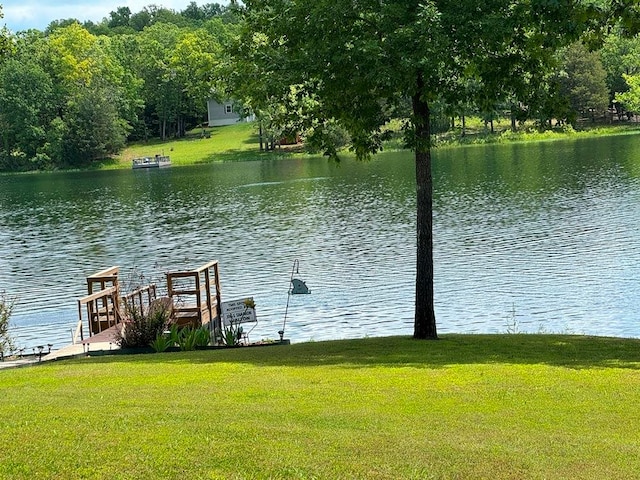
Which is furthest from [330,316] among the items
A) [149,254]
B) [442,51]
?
[149,254]

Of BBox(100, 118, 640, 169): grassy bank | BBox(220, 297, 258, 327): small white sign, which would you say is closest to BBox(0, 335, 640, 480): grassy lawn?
BBox(220, 297, 258, 327): small white sign

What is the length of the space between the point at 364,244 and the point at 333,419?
30193 millimetres

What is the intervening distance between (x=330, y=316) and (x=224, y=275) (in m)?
9.28

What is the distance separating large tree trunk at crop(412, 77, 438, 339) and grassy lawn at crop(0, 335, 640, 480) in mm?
2830

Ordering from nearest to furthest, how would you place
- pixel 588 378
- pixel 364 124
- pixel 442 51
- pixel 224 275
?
pixel 588 378
pixel 442 51
pixel 364 124
pixel 224 275

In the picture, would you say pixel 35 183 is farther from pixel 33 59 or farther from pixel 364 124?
pixel 364 124

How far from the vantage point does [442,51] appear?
1456 cm

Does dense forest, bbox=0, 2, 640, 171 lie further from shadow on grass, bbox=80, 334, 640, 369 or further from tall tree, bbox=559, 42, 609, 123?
shadow on grass, bbox=80, 334, 640, 369

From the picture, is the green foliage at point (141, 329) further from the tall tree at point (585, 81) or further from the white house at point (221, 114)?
the white house at point (221, 114)

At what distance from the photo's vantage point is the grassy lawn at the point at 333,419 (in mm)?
7332

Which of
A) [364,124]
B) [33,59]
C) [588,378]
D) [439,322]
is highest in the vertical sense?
[33,59]

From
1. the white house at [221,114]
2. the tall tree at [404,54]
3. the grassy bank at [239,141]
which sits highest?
the white house at [221,114]

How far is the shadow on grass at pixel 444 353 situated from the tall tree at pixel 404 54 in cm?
144

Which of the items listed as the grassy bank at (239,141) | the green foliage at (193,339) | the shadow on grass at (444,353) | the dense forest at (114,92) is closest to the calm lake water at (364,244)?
the green foliage at (193,339)
